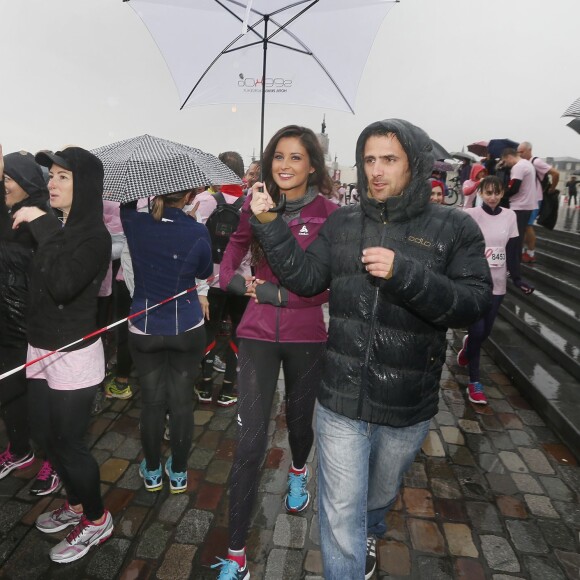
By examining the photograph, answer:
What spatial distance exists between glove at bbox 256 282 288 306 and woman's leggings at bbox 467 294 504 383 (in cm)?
279

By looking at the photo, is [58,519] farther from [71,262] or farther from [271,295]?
[271,295]

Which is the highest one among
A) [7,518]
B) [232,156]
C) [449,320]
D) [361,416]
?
[232,156]

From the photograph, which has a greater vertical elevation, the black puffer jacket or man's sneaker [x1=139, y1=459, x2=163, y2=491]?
the black puffer jacket

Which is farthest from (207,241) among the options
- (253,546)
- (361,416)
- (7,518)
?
(7,518)

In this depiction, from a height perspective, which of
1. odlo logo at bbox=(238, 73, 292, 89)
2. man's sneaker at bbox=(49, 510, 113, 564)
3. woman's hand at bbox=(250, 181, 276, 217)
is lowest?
man's sneaker at bbox=(49, 510, 113, 564)

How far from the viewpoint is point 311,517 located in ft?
9.40

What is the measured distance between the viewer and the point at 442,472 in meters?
3.41

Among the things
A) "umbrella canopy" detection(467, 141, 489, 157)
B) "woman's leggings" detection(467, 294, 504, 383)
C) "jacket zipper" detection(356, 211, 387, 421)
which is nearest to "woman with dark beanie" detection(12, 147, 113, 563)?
"jacket zipper" detection(356, 211, 387, 421)

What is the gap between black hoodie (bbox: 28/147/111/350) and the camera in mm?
2262

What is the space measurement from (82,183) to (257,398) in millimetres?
1529

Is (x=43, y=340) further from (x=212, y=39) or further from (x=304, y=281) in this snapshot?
(x=212, y=39)

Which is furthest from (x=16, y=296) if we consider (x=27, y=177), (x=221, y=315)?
(x=221, y=315)

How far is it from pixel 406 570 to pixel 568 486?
5.42 ft

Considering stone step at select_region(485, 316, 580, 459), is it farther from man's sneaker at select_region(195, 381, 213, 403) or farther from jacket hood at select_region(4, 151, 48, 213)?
jacket hood at select_region(4, 151, 48, 213)
